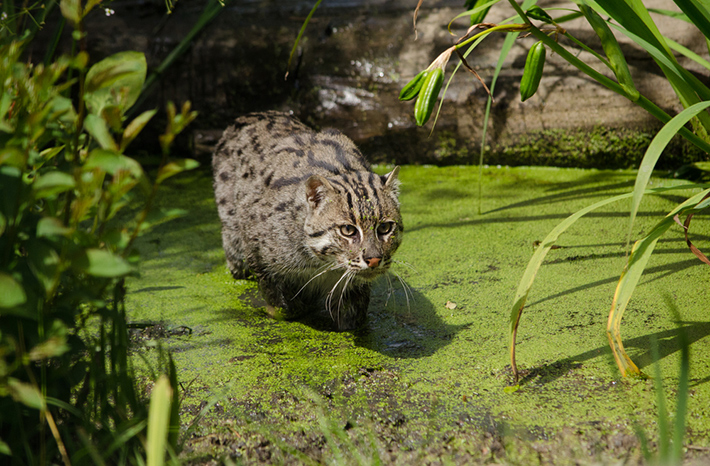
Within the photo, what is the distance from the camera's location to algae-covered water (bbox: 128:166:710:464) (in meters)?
2.25

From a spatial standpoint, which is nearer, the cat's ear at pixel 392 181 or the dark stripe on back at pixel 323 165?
the cat's ear at pixel 392 181

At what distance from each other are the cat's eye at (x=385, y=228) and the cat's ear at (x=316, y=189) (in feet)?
0.99

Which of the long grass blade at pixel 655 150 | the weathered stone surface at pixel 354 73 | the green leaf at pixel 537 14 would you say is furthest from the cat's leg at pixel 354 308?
the weathered stone surface at pixel 354 73

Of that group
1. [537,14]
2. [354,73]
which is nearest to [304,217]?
[537,14]

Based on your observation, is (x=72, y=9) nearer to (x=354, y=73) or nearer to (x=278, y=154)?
(x=278, y=154)

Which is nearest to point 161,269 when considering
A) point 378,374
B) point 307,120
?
point 378,374

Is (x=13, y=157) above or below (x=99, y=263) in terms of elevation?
above

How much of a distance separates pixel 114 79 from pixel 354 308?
1.94 metres

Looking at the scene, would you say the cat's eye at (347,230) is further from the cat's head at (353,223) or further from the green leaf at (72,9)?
the green leaf at (72,9)

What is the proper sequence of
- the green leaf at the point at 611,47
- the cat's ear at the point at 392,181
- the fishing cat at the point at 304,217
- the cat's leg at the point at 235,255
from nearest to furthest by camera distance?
the green leaf at the point at 611,47
the fishing cat at the point at 304,217
the cat's ear at the point at 392,181
the cat's leg at the point at 235,255

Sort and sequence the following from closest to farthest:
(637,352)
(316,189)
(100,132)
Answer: (100,132) < (637,352) < (316,189)

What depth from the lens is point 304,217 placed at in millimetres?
3135

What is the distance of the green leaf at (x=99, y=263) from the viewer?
1.48 meters

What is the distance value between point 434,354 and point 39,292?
1801 millimetres
